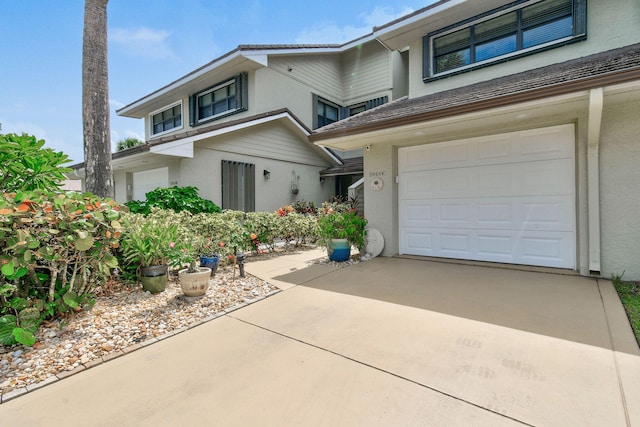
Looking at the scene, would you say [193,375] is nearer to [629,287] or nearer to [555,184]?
[629,287]

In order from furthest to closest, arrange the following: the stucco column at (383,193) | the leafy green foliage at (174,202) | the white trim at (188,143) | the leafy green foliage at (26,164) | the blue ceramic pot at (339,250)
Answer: the white trim at (188,143)
the leafy green foliage at (174,202)
the stucco column at (383,193)
the blue ceramic pot at (339,250)
the leafy green foliage at (26,164)

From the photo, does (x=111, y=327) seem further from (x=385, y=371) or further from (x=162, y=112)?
(x=162, y=112)

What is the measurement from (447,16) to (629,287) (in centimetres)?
669

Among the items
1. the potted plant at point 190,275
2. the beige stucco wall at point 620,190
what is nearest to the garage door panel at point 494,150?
the beige stucco wall at point 620,190

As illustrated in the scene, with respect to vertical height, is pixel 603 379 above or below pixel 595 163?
below

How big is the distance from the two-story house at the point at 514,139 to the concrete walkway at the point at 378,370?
1.58 metres

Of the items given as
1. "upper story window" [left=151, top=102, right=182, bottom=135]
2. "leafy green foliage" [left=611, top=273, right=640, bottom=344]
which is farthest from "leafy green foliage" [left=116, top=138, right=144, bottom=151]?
"leafy green foliage" [left=611, top=273, right=640, bottom=344]

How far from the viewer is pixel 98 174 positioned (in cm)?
575

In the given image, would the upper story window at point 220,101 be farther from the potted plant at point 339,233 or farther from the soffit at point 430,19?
the potted plant at point 339,233

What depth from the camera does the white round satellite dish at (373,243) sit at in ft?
23.3

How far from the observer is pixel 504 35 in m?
7.01

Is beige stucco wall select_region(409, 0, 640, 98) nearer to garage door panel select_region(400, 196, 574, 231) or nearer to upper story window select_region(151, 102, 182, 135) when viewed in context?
garage door panel select_region(400, 196, 574, 231)

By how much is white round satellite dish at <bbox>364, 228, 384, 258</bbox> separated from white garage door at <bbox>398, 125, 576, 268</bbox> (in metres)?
0.56

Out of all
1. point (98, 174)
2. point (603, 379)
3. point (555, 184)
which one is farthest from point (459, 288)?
point (98, 174)
